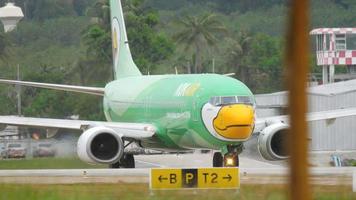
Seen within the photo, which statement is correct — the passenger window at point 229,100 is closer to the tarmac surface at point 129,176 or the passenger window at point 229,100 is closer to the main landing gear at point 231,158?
the main landing gear at point 231,158

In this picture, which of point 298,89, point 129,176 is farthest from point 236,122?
point 298,89

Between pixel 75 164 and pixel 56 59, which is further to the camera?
pixel 56 59

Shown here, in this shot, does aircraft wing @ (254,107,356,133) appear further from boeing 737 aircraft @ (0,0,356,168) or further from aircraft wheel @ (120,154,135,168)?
aircraft wheel @ (120,154,135,168)

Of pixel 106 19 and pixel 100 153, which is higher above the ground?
pixel 106 19

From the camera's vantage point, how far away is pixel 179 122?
118 feet

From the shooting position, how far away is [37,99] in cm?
7156

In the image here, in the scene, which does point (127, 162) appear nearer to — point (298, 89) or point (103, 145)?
point (103, 145)

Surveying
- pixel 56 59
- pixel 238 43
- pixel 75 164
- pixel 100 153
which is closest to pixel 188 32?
pixel 238 43

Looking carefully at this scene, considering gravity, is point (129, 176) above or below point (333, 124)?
below

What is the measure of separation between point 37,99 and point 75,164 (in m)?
31.9

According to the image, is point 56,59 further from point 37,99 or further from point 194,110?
point 194,110

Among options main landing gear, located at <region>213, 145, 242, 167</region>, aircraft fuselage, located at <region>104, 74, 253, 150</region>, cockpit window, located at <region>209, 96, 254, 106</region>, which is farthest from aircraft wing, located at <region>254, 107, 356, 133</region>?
cockpit window, located at <region>209, 96, 254, 106</region>

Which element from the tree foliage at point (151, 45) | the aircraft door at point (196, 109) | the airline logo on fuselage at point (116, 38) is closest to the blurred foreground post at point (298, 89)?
the aircraft door at point (196, 109)

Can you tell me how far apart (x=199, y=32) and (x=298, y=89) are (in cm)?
7366
